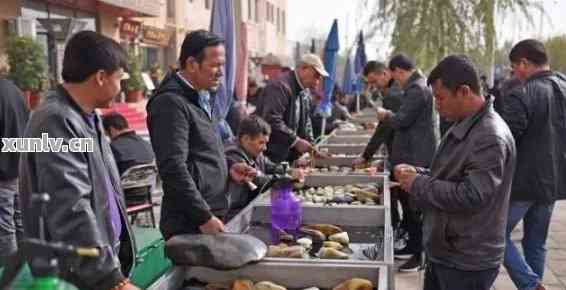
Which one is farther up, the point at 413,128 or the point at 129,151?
the point at 413,128

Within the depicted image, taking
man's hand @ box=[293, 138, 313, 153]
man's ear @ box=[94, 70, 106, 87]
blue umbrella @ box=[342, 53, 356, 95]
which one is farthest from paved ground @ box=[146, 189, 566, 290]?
blue umbrella @ box=[342, 53, 356, 95]

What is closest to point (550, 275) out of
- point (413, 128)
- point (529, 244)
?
point (529, 244)

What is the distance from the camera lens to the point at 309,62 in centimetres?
480

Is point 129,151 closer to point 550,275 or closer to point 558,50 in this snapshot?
point 550,275

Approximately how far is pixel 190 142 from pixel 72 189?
986 mm

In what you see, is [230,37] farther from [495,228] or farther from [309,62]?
[495,228]

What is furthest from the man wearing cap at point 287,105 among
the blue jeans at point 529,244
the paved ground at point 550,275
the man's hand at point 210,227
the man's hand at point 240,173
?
the man's hand at point 210,227

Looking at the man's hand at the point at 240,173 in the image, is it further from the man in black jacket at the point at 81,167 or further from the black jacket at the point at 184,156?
the man in black jacket at the point at 81,167

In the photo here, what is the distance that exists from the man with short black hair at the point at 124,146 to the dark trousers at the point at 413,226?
249 cm

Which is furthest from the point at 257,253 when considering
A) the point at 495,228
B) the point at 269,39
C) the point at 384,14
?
the point at 269,39

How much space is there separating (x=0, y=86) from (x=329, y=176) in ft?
7.55

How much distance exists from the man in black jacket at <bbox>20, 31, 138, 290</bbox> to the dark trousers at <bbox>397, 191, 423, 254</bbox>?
3612 millimetres

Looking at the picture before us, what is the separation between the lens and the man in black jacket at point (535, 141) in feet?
12.6

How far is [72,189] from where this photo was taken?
1686 mm
